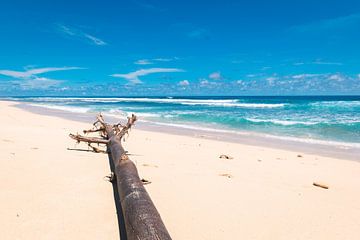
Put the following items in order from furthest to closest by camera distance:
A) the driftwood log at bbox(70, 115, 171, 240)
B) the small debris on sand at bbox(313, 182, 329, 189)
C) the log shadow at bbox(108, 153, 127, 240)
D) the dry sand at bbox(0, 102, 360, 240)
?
the small debris on sand at bbox(313, 182, 329, 189) < the dry sand at bbox(0, 102, 360, 240) < the log shadow at bbox(108, 153, 127, 240) < the driftwood log at bbox(70, 115, 171, 240)

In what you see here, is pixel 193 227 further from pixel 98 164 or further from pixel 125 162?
pixel 98 164

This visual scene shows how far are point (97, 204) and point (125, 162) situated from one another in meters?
0.97

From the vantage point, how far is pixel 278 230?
3.12 m

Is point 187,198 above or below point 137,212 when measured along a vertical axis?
below

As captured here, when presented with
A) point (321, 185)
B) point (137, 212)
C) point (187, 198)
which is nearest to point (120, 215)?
point (137, 212)

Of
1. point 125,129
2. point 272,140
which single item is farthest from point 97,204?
point 272,140

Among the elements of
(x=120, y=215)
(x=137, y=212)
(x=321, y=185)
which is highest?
(x=137, y=212)

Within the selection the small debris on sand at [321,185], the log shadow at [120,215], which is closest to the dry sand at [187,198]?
the log shadow at [120,215]

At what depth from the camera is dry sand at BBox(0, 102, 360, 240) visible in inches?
119

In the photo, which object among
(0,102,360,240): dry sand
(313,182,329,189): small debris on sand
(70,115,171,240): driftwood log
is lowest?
(313,182,329,189): small debris on sand

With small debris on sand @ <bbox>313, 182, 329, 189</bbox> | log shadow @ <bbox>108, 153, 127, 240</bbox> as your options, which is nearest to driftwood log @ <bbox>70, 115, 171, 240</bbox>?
log shadow @ <bbox>108, 153, 127, 240</bbox>

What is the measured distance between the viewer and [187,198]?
3.92m

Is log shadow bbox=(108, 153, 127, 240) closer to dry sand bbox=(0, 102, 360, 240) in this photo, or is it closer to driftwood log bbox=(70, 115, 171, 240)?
dry sand bbox=(0, 102, 360, 240)

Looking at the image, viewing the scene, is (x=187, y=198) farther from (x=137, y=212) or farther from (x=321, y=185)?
(x=321, y=185)
